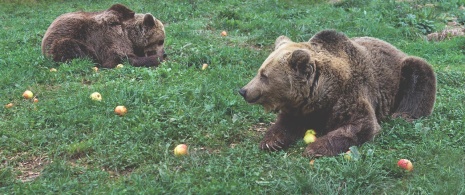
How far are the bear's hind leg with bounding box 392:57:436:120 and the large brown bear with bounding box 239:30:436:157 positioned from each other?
Result: 0.9 inches

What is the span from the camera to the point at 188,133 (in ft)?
18.9

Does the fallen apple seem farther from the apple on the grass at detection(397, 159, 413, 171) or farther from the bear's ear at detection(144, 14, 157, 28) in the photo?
the bear's ear at detection(144, 14, 157, 28)

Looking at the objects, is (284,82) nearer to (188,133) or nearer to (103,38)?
(188,133)

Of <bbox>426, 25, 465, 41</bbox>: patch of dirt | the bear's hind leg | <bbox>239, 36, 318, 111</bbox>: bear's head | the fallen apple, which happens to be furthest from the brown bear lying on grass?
<bbox>426, 25, 465, 41</bbox>: patch of dirt

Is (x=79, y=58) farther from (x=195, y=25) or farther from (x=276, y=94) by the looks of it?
(x=276, y=94)

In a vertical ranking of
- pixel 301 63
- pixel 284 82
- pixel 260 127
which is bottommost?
pixel 260 127

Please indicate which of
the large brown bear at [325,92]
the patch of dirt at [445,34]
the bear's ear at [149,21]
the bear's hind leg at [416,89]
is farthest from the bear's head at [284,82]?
the patch of dirt at [445,34]

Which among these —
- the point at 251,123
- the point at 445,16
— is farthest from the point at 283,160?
the point at 445,16

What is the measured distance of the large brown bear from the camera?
5.32 metres

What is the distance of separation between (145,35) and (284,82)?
4.88 metres

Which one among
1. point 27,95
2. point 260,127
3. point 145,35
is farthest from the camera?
point 145,35

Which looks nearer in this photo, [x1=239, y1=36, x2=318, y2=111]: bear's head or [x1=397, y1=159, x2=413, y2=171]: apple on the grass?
[x1=397, y1=159, x2=413, y2=171]: apple on the grass

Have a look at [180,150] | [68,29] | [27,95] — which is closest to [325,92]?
Answer: [180,150]

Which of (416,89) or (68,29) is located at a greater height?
(416,89)
